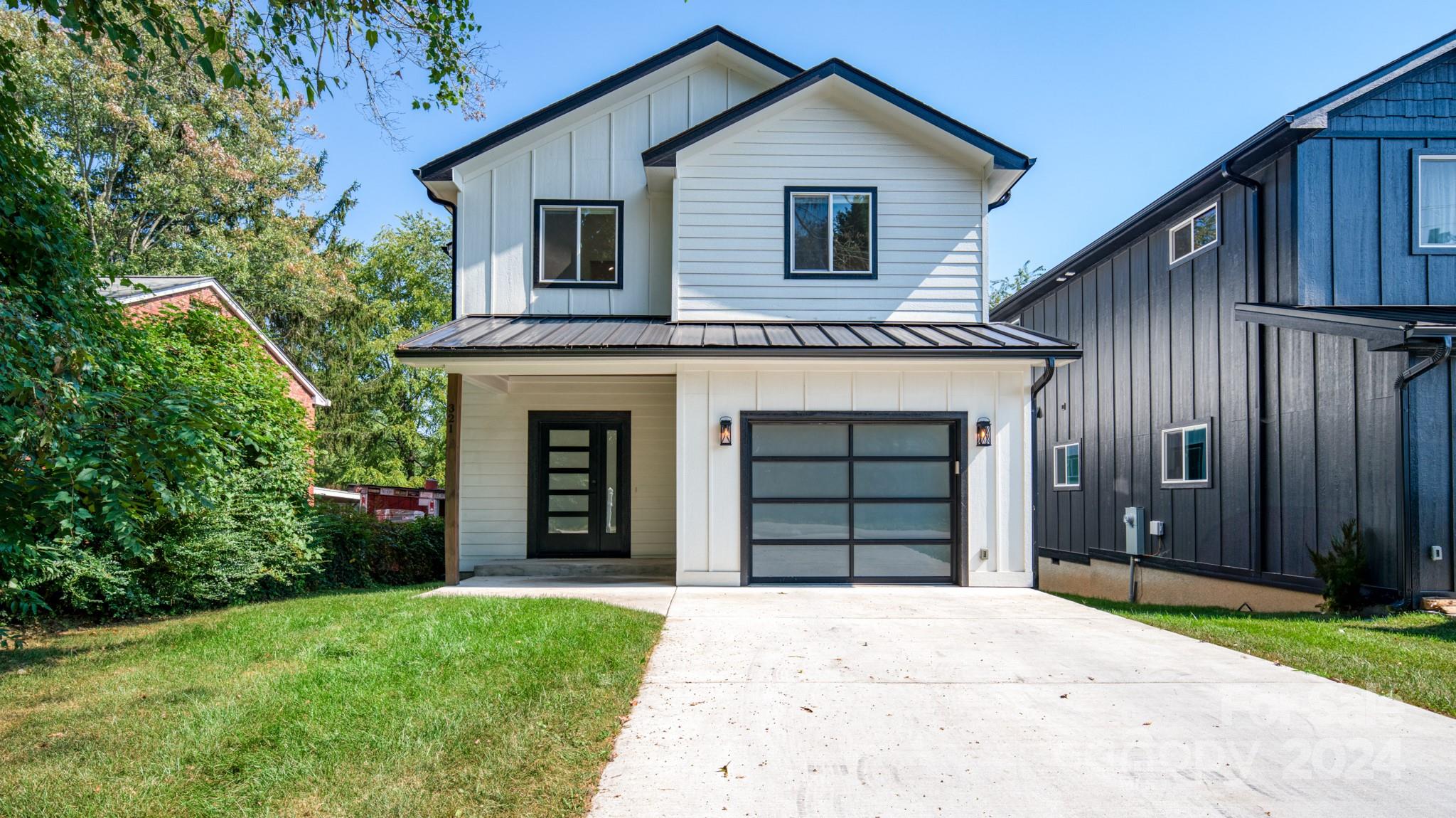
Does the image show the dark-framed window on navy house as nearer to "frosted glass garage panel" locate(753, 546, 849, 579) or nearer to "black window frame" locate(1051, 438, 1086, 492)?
"frosted glass garage panel" locate(753, 546, 849, 579)

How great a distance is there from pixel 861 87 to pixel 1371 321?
19.6 feet

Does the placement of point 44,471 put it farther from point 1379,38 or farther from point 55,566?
point 1379,38

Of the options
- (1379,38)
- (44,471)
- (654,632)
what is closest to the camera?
(44,471)

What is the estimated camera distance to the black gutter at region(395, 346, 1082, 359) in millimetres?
9328

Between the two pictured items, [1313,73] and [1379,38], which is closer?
[1379,38]

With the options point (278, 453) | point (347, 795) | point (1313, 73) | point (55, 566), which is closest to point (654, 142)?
point (278, 453)

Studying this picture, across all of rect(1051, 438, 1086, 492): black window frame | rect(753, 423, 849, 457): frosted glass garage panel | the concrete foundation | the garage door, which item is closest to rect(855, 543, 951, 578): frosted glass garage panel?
the garage door

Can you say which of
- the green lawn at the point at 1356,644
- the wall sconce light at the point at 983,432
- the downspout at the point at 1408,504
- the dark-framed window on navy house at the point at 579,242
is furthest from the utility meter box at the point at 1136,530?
the dark-framed window on navy house at the point at 579,242

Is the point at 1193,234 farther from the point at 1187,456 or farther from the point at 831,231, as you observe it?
the point at 831,231

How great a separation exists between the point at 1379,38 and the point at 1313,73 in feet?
15.3

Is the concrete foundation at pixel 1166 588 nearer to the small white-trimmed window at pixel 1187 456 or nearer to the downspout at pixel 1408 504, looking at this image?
the downspout at pixel 1408 504

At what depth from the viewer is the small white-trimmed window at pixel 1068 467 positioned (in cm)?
1630

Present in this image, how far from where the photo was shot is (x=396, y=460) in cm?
3253

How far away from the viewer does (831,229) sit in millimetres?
11039
